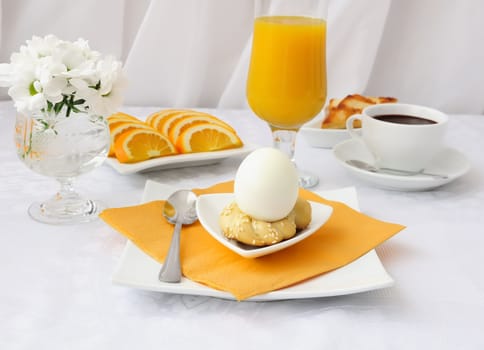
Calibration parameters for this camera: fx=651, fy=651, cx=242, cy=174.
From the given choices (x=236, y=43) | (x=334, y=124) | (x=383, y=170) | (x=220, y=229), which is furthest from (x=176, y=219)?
(x=236, y=43)

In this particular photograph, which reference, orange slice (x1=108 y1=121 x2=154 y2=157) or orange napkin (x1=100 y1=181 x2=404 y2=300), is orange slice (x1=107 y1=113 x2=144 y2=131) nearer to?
orange slice (x1=108 y1=121 x2=154 y2=157)

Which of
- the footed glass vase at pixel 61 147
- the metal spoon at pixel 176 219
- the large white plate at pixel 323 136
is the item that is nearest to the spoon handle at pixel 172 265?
the metal spoon at pixel 176 219

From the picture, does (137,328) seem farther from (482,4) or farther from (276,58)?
(482,4)

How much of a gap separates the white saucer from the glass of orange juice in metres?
0.11

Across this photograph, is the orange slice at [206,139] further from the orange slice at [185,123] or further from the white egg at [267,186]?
the white egg at [267,186]

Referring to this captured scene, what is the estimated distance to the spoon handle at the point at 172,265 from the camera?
0.69 meters

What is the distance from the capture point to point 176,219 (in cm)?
83

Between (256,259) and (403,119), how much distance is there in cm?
50

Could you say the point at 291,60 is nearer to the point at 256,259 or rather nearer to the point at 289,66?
the point at 289,66

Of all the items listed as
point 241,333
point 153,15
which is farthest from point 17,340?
point 153,15

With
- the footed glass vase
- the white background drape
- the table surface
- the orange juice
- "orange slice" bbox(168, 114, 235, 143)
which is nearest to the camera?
the table surface

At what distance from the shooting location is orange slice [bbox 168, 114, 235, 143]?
112 centimetres

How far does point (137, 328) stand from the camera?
→ 0.64 metres

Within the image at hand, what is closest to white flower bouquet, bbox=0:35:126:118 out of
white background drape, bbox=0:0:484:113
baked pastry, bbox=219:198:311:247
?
baked pastry, bbox=219:198:311:247
